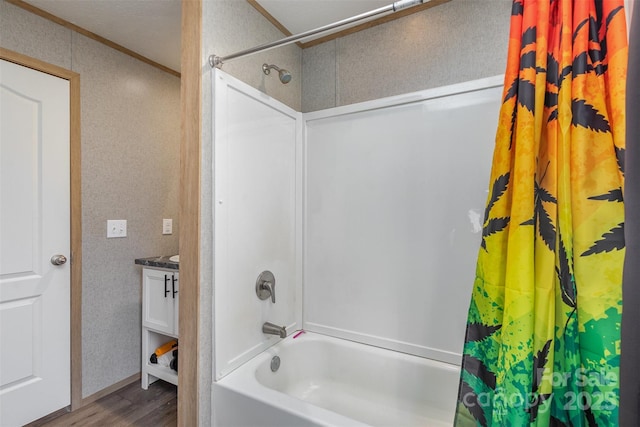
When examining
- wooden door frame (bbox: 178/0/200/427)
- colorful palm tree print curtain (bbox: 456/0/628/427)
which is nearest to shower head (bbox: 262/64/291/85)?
wooden door frame (bbox: 178/0/200/427)

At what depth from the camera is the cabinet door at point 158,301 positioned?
77.5 inches

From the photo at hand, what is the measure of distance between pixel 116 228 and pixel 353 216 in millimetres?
1622

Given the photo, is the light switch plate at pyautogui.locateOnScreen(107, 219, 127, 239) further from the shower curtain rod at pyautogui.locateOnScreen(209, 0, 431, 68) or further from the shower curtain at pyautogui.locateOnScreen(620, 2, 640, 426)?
the shower curtain at pyautogui.locateOnScreen(620, 2, 640, 426)

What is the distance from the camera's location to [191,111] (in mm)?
1312

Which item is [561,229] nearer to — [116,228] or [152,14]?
[152,14]

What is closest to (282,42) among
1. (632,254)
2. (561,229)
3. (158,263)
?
(561,229)

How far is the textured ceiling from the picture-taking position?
1652 millimetres

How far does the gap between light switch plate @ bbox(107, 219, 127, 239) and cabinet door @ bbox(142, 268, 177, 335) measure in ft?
1.02

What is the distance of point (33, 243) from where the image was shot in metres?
1.74

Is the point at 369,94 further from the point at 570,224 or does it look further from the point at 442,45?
the point at 570,224

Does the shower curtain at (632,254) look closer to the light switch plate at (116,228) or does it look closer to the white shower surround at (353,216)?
the white shower surround at (353,216)

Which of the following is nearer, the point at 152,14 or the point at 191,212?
the point at 191,212

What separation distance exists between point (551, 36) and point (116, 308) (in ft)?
8.64

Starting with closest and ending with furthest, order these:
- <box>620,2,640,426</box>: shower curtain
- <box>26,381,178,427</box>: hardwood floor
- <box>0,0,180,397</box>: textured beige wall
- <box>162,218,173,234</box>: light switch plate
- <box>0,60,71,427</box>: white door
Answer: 1. <box>620,2,640,426</box>: shower curtain
2. <box>0,60,71,427</box>: white door
3. <box>26,381,178,427</box>: hardwood floor
4. <box>0,0,180,397</box>: textured beige wall
5. <box>162,218,173,234</box>: light switch plate
